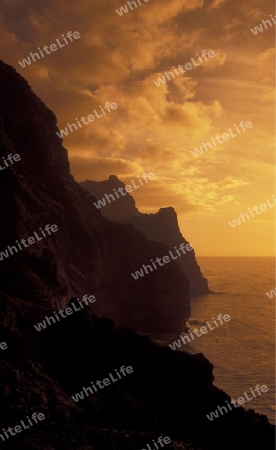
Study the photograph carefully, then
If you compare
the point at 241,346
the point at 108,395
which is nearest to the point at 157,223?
the point at 241,346

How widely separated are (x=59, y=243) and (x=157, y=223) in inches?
4713

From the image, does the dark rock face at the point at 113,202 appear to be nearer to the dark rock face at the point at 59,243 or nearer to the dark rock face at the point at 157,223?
the dark rock face at the point at 157,223

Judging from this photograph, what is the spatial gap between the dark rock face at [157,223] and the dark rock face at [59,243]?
73.9m

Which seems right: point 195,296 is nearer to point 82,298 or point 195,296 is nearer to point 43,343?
point 82,298

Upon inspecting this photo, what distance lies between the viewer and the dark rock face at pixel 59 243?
32.2m

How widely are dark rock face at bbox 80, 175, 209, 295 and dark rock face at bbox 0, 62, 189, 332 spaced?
73894 millimetres

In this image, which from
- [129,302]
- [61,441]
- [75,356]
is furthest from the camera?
[129,302]

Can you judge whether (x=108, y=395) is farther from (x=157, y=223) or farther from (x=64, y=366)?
(x=157, y=223)

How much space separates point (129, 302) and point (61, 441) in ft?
184

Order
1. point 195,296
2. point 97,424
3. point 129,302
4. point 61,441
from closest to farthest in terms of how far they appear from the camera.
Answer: point 61,441 < point 97,424 < point 129,302 < point 195,296

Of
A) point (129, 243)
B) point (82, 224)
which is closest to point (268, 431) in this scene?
point (82, 224)

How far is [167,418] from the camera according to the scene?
21594 millimetres

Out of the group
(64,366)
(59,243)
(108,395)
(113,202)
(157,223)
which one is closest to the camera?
(108,395)

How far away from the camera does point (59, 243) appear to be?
44.4 metres
